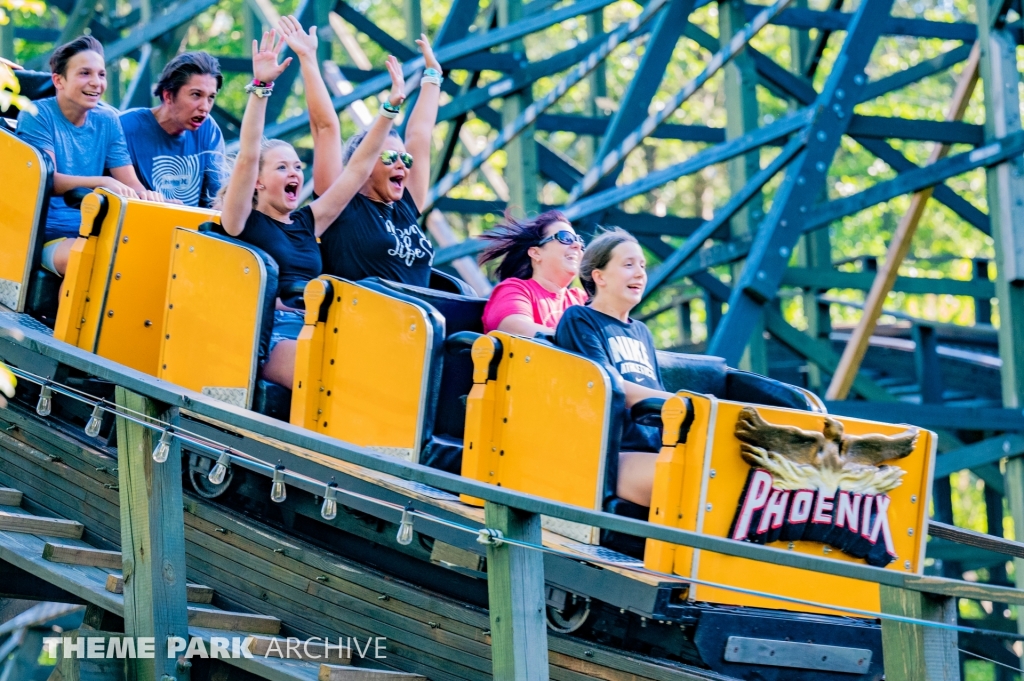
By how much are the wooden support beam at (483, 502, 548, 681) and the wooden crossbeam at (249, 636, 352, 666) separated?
3.44 ft

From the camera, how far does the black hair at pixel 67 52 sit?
17.3 ft

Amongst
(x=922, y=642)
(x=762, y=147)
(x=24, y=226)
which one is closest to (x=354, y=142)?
(x=24, y=226)

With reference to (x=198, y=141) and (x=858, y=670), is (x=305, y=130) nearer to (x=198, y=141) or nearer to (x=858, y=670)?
(x=198, y=141)

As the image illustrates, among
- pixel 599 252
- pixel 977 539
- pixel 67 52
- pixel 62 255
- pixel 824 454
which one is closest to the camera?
pixel 824 454

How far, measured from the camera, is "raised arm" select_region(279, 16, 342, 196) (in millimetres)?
4945

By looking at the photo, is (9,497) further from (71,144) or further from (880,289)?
(880,289)

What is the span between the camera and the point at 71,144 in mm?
5348

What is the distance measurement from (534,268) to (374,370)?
86 cm

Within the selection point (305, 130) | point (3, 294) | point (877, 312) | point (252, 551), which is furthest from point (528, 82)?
point (252, 551)

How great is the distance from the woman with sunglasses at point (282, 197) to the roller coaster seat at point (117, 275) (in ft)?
0.81

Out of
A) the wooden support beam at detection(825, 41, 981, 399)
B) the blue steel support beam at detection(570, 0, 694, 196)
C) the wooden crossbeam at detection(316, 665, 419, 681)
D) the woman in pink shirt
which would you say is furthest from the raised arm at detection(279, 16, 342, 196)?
the wooden support beam at detection(825, 41, 981, 399)

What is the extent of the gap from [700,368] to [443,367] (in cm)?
88

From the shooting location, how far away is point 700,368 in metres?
4.70

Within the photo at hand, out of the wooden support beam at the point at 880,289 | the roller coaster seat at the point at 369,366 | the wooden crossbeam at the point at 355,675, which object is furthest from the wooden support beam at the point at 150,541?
the wooden support beam at the point at 880,289
